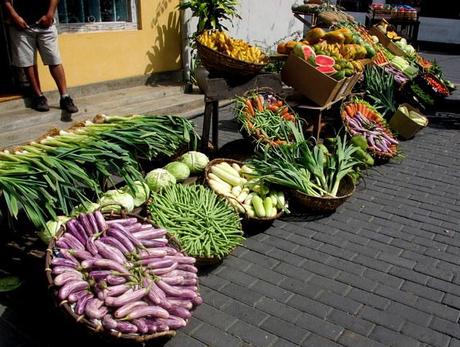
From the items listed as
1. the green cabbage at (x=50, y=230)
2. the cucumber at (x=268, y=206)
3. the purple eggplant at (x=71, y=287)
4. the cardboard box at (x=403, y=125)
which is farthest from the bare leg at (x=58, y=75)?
the cardboard box at (x=403, y=125)

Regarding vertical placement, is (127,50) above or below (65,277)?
above

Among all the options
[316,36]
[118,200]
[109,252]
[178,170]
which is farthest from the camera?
[316,36]

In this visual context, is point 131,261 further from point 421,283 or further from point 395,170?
point 395,170

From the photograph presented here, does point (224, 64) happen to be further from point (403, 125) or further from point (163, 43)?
point (163, 43)

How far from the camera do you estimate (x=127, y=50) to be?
7.56m

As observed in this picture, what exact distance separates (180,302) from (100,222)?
30.6 inches

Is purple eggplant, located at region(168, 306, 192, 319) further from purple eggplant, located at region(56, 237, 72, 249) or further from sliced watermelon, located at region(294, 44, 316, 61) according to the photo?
sliced watermelon, located at region(294, 44, 316, 61)

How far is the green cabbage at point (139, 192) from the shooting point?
374cm

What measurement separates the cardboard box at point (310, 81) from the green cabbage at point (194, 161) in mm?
2028

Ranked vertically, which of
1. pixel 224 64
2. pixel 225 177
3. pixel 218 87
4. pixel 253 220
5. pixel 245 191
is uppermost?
pixel 224 64

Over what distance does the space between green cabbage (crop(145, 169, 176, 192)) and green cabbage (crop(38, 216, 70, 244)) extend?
915 millimetres

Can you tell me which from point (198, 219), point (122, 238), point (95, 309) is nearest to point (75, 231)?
point (122, 238)

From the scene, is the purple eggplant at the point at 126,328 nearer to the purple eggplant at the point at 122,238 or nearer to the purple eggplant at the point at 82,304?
the purple eggplant at the point at 82,304

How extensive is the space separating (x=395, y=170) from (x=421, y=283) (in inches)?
102
